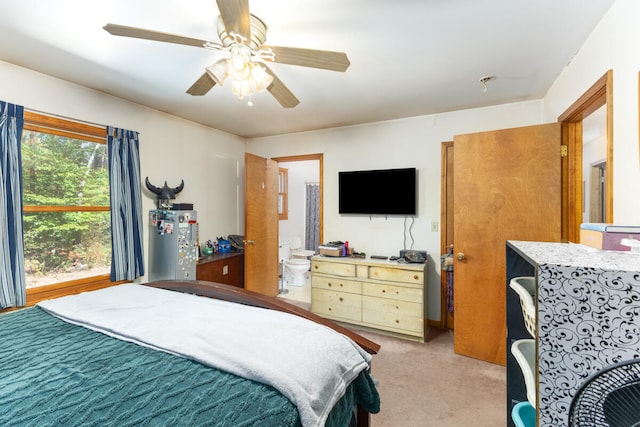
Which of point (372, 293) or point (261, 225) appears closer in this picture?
point (372, 293)

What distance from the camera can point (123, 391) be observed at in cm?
85

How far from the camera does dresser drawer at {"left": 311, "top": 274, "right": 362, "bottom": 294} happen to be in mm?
3186

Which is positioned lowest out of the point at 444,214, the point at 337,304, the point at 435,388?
the point at 435,388

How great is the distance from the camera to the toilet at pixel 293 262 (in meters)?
4.69

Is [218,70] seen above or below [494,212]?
above

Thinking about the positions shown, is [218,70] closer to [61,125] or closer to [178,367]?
[178,367]

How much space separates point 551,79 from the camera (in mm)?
2367

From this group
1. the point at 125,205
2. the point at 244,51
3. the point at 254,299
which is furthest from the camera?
the point at 125,205

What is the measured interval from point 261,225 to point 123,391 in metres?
3.13

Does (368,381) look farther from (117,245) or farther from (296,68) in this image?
(117,245)

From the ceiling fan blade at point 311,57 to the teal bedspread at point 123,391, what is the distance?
148cm

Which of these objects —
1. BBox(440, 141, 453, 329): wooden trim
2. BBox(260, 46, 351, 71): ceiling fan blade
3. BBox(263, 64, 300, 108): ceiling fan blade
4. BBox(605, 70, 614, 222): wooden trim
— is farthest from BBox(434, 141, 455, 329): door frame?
BBox(260, 46, 351, 71): ceiling fan blade

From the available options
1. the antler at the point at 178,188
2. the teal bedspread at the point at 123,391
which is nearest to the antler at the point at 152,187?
the antler at the point at 178,188

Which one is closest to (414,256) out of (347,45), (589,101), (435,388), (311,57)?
(435,388)
